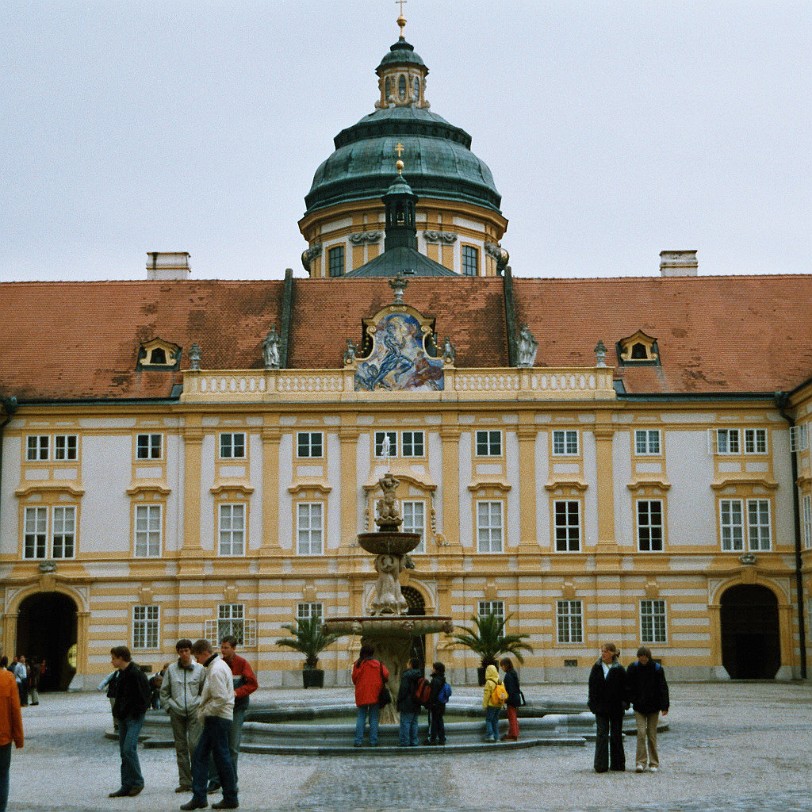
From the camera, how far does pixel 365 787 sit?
70.2 ft

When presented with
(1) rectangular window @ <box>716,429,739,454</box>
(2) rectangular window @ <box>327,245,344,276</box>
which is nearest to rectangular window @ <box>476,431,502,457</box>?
(1) rectangular window @ <box>716,429,739,454</box>

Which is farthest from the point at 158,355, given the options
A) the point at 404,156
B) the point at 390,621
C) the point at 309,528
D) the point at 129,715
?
the point at 129,715

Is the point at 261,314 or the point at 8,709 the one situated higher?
the point at 261,314

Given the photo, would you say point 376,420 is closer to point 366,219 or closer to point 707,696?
point 707,696

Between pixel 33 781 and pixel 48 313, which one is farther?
pixel 48 313

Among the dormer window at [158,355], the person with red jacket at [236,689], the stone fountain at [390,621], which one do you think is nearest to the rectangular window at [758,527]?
the dormer window at [158,355]

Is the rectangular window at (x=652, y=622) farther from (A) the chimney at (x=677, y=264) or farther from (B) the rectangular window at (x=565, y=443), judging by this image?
(A) the chimney at (x=677, y=264)

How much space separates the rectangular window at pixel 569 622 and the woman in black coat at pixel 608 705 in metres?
30.0

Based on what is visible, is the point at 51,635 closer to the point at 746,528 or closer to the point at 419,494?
the point at 419,494

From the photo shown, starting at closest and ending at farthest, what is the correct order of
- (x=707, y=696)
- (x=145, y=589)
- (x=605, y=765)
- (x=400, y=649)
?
(x=605, y=765) → (x=400, y=649) → (x=707, y=696) → (x=145, y=589)

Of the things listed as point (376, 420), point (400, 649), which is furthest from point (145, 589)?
point (400, 649)

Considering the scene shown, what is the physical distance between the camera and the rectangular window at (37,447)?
5375 cm

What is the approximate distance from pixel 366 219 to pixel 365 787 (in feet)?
176

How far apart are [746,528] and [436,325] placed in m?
13.0
